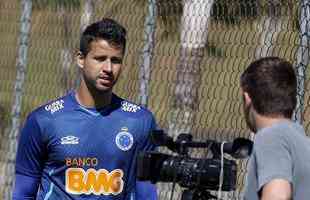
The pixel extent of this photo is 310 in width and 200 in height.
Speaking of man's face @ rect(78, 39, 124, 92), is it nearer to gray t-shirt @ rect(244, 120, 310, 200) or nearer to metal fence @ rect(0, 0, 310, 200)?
metal fence @ rect(0, 0, 310, 200)

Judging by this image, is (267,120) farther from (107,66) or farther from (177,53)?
(177,53)

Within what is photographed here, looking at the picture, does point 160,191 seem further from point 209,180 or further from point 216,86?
point 209,180

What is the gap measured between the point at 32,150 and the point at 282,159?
203 cm

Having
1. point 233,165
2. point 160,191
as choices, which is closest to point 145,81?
point 160,191

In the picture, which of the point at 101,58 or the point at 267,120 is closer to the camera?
the point at 267,120

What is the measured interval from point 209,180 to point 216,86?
2.38m

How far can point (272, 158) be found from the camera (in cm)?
446

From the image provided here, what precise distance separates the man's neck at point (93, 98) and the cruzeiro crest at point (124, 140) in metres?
0.19

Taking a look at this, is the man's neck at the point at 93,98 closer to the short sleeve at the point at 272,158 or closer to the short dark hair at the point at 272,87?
the short dark hair at the point at 272,87

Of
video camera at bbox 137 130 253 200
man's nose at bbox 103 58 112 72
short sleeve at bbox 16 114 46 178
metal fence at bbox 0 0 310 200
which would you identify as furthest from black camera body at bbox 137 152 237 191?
metal fence at bbox 0 0 310 200

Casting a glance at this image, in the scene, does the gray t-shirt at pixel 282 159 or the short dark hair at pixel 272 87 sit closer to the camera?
the gray t-shirt at pixel 282 159

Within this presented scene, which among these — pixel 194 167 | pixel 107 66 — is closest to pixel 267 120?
pixel 194 167

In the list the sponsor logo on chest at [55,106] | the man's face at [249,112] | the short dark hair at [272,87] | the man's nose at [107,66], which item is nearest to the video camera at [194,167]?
the man's face at [249,112]

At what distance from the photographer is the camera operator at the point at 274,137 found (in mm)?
4441
